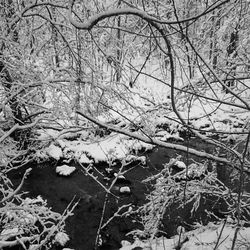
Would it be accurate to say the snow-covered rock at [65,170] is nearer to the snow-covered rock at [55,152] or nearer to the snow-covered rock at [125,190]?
the snow-covered rock at [55,152]

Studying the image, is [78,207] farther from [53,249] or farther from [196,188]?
[196,188]

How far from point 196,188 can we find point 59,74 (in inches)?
169


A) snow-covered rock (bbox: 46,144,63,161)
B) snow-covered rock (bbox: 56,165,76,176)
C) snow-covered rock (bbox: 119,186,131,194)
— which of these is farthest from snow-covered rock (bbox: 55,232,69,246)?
snow-covered rock (bbox: 46,144,63,161)

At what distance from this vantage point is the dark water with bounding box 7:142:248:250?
641 cm

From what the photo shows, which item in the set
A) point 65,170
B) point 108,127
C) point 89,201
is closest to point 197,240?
point 89,201

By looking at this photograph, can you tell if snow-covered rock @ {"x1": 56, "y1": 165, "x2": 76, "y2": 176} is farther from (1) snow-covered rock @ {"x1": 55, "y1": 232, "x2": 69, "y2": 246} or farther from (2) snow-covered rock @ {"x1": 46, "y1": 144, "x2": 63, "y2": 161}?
(1) snow-covered rock @ {"x1": 55, "y1": 232, "x2": 69, "y2": 246}

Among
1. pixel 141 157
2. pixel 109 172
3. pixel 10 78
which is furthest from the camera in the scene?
pixel 141 157

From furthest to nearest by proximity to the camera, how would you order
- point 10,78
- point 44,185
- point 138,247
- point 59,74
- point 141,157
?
point 141,157 < point 44,185 < point 59,74 < point 10,78 < point 138,247

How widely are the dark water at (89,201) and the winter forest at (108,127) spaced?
3cm

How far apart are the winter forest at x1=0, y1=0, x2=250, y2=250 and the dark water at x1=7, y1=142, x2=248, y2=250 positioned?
29mm

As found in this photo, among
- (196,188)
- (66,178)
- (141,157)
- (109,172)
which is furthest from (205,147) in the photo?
(196,188)

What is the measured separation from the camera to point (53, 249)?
589cm

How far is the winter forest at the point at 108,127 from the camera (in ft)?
9.36

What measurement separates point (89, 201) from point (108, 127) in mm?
6358
